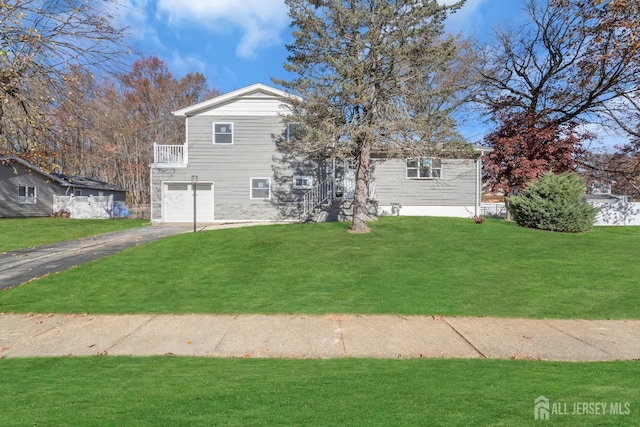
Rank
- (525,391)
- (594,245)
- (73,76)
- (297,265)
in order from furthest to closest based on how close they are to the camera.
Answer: (594,245) < (297,265) < (73,76) < (525,391)

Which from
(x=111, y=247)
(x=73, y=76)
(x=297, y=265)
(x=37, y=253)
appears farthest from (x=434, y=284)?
(x=37, y=253)

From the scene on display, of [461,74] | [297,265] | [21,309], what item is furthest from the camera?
[461,74]

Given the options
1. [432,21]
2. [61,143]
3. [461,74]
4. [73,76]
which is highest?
[461,74]

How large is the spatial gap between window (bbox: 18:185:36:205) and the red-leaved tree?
31104mm

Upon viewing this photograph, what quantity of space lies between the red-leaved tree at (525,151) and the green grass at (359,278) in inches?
239

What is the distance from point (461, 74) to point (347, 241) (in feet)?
74.2

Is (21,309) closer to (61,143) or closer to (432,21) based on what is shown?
(61,143)

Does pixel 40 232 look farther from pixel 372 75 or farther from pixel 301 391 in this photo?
pixel 301 391

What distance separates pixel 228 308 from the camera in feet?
24.7

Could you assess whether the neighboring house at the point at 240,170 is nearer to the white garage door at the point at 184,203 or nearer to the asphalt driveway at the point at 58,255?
the white garage door at the point at 184,203

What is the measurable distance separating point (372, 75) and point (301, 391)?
12.0m

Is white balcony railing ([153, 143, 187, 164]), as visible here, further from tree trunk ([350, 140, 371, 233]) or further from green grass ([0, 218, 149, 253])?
tree trunk ([350, 140, 371, 233])

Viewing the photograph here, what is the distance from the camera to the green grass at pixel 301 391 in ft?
10.1

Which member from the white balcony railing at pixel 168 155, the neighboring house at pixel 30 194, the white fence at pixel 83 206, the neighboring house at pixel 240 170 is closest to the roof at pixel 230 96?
the neighboring house at pixel 240 170
